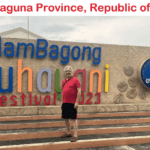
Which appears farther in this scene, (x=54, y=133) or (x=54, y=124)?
(x=54, y=124)

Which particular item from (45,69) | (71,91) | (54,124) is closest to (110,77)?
(45,69)

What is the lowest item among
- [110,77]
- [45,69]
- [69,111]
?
[69,111]

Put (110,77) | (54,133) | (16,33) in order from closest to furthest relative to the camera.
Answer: (54,133) < (110,77) < (16,33)

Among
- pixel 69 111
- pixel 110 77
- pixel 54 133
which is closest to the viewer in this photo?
pixel 69 111

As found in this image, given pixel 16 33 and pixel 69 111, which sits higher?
pixel 16 33

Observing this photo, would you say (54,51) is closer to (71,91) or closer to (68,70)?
(68,70)

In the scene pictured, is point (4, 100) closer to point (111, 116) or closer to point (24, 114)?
point (24, 114)

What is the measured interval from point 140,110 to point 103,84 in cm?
226

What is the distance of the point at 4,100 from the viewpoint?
745 cm

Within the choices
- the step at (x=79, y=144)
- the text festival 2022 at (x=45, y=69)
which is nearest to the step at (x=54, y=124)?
the step at (x=79, y=144)

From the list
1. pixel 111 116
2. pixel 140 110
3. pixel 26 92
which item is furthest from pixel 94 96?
pixel 26 92

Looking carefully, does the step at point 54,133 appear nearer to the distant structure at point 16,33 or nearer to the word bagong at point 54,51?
the word bagong at point 54,51

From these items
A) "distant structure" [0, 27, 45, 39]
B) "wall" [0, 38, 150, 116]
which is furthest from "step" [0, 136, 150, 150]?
"distant structure" [0, 27, 45, 39]

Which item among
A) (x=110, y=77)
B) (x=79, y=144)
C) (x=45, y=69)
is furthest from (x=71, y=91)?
(x=110, y=77)
